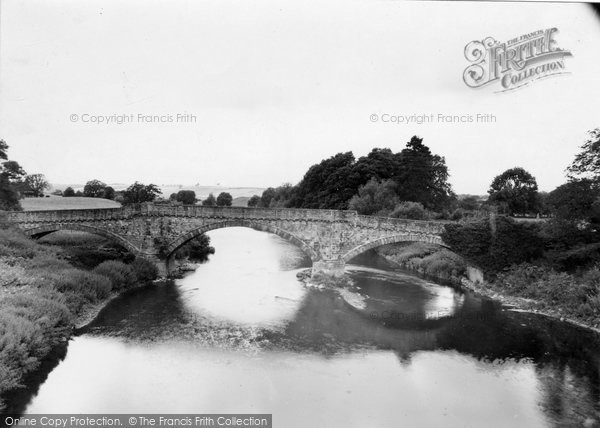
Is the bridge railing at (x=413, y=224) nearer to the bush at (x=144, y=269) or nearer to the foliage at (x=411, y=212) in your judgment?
the foliage at (x=411, y=212)

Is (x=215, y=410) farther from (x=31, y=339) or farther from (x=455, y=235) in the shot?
(x=455, y=235)

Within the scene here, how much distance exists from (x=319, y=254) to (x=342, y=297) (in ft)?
11.4

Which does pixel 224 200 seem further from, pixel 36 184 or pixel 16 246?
pixel 16 246

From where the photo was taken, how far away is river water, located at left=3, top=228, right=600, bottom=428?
10.7m

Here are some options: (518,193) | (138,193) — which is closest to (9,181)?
(138,193)

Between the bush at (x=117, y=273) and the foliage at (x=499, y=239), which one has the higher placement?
the foliage at (x=499, y=239)

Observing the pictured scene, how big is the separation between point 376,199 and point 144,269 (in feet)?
72.1

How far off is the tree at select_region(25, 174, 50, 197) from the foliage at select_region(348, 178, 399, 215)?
A: 42734mm

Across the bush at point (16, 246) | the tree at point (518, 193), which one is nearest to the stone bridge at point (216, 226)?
the bush at point (16, 246)

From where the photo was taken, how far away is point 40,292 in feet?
53.0

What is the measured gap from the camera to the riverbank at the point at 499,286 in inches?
699

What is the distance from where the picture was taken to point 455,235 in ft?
70.5

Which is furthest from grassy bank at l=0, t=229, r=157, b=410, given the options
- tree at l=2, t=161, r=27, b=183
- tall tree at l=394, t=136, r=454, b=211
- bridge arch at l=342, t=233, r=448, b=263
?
tall tree at l=394, t=136, r=454, b=211

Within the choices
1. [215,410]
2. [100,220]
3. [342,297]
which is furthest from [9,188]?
[215,410]
